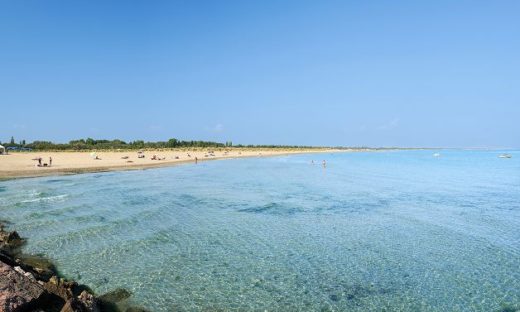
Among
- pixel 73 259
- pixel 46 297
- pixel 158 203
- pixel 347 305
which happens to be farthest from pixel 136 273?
pixel 158 203

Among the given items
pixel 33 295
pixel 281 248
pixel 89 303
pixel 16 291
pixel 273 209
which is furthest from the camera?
pixel 273 209

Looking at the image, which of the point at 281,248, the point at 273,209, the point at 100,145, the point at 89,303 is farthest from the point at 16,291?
the point at 100,145

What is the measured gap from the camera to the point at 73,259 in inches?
495

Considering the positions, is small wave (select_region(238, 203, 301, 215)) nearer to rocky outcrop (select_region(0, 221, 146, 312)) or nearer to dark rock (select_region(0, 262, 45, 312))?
rocky outcrop (select_region(0, 221, 146, 312))

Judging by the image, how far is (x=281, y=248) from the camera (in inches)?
563

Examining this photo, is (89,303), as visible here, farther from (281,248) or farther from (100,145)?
(100,145)

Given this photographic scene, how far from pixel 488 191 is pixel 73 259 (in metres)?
34.2

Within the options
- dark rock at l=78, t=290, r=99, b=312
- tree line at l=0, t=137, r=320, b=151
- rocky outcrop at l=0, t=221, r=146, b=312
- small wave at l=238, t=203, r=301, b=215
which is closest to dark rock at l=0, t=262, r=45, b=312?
rocky outcrop at l=0, t=221, r=146, b=312

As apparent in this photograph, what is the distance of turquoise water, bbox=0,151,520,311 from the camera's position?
391 inches

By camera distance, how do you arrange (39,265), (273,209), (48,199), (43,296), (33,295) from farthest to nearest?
(48,199)
(273,209)
(39,265)
(43,296)
(33,295)

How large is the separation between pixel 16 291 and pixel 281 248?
374 inches

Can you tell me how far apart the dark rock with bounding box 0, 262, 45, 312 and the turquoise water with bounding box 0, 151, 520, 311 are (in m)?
2.85

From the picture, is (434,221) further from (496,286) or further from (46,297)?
(46,297)

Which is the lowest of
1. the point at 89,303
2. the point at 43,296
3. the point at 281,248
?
the point at 281,248
